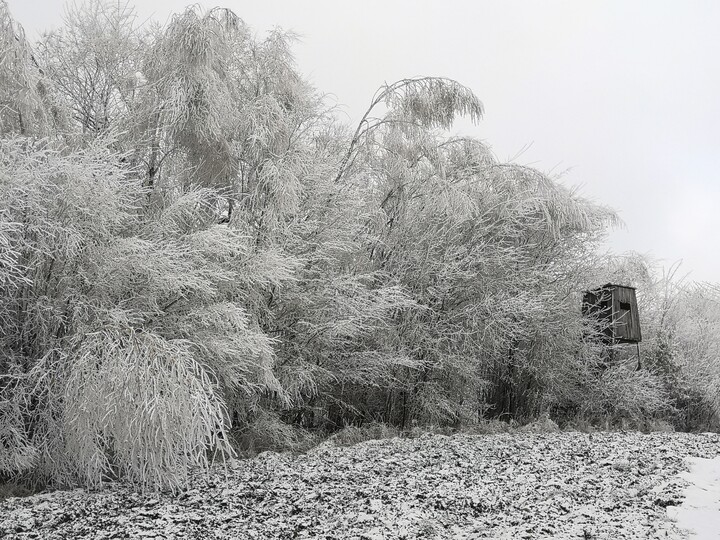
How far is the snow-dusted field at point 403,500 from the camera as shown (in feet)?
13.8

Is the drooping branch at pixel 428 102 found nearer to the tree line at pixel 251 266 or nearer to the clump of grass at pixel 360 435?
the tree line at pixel 251 266

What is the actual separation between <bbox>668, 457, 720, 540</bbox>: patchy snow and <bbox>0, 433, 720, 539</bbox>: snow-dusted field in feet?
0.11

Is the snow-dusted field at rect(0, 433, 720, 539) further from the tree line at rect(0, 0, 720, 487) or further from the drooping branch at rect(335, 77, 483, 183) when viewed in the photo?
the drooping branch at rect(335, 77, 483, 183)

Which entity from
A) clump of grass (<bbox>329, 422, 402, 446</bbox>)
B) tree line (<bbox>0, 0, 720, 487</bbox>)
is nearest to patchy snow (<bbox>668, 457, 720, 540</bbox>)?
tree line (<bbox>0, 0, 720, 487</bbox>)

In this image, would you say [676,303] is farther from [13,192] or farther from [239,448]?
[13,192]

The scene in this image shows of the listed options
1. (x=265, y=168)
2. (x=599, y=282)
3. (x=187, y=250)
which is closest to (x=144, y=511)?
(x=187, y=250)

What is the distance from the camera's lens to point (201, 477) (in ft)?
18.6

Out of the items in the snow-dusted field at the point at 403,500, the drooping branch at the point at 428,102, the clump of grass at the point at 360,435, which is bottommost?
the snow-dusted field at the point at 403,500

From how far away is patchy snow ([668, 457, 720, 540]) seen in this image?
149 inches

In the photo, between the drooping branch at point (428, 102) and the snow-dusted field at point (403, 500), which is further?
the drooping branch at point (428, 102)

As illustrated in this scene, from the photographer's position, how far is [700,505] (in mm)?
4234

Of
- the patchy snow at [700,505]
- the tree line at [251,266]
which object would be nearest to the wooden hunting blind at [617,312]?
the tree line at [251,266]

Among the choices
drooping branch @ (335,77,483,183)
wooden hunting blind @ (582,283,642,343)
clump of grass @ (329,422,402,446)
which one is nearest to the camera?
clump of grass @ (329,422,402,446)

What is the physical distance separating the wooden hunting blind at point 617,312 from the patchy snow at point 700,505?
5735mm
